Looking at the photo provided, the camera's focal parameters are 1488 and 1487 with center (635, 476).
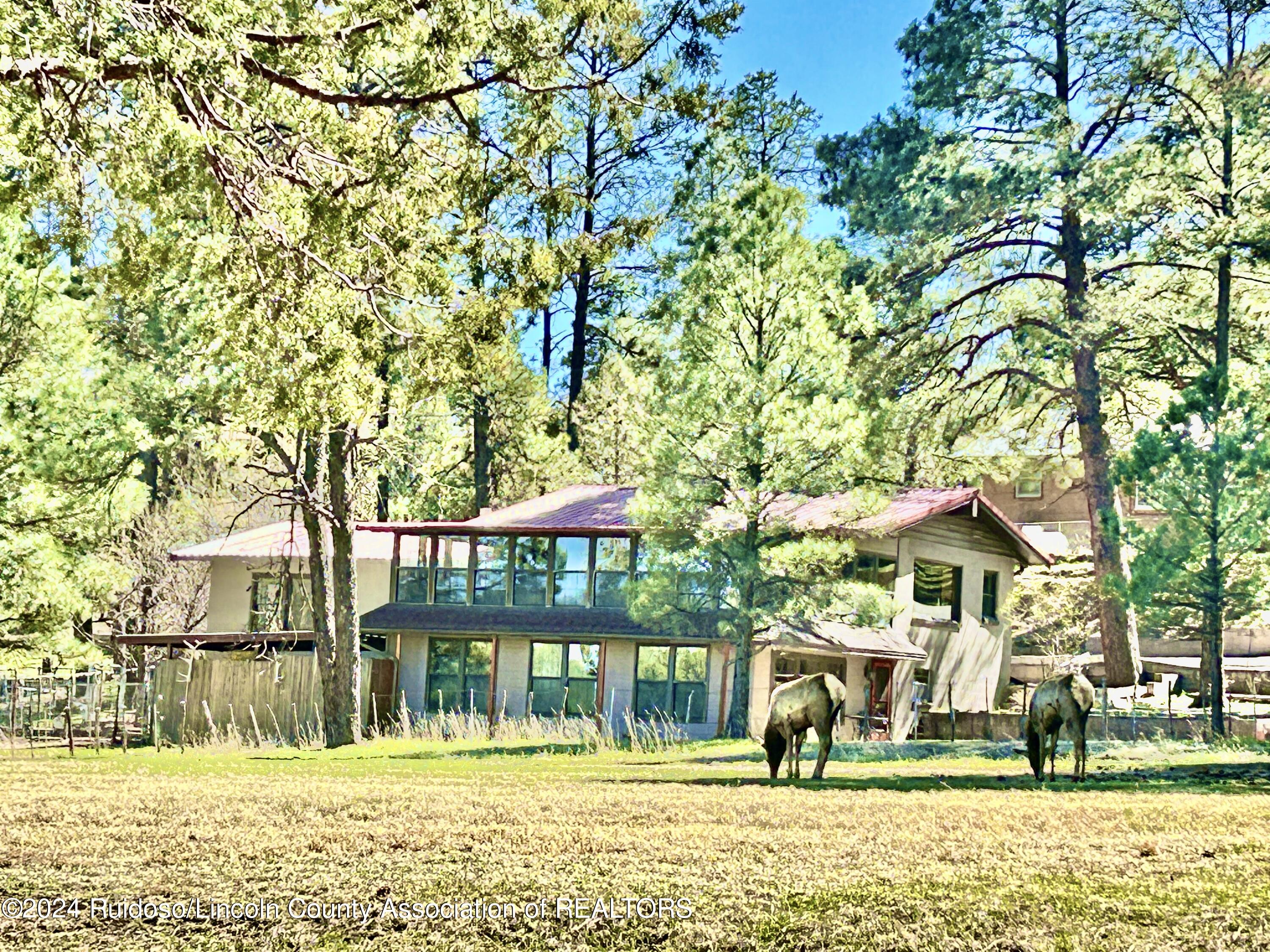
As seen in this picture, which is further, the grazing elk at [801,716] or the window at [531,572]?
the window at [531,572]

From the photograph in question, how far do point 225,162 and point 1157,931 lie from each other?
1203 centimetres

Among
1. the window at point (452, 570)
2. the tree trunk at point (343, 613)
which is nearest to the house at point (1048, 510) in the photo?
the window at point (452, 570)

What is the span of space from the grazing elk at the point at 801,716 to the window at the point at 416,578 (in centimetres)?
2606

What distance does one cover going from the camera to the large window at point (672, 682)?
133 ft

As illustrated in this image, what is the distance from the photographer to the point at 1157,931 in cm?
780

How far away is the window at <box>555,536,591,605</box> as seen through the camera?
42.9m

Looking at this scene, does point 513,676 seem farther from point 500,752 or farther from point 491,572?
point 500,752

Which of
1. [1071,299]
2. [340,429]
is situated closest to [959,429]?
[1071,299]

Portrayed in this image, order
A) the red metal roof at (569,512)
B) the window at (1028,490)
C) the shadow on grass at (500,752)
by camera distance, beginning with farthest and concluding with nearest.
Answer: the window at (1028,490), the red metal roof at (569,512), the shadow on grass at (500,752)

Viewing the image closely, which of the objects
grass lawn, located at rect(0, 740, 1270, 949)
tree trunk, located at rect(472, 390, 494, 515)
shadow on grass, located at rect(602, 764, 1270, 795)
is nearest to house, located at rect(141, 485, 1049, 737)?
tree trunk, located at rect(472, 390, 494, 515)

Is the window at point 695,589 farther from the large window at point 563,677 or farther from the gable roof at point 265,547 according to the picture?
the gable roof at point 265,547

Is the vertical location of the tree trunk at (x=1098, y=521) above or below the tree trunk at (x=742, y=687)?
above

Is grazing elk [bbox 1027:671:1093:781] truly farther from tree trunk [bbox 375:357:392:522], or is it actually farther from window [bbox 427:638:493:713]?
window [bbox 427:638:493:713]

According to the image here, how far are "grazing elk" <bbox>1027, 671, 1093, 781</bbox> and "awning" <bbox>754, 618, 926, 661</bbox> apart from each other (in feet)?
56.8
